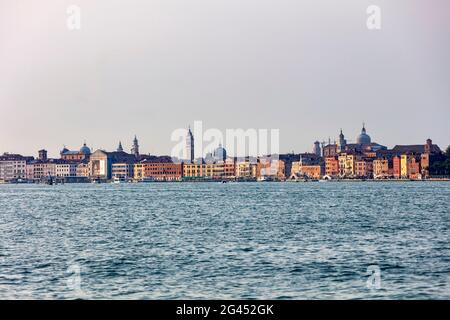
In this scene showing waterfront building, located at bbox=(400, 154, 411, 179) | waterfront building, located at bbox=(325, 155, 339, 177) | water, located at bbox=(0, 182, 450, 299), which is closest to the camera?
water, located at bbox=(0, 182, 450, 299)

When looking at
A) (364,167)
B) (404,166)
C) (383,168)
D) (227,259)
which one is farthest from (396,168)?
(227,259)

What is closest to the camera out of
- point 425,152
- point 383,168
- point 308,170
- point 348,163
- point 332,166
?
point 383,168

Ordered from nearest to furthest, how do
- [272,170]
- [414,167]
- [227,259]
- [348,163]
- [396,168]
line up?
[227,259]
[414,167]
[396,168]
[348,163]
[272,170]

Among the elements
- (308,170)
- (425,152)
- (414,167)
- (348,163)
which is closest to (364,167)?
(348,163)

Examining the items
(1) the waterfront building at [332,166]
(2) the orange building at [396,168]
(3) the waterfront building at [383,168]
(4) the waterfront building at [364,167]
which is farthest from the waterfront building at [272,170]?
(2) the orange building at [396,168]

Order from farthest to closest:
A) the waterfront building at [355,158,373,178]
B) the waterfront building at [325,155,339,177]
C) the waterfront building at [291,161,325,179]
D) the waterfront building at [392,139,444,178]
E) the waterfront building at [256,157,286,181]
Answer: the waterfront building at [256,157,286,181], the waterfront building at [291,161,325,179], the waterfront building at [325,155,339,177], the waterfront building at [355,158,373,178], the waterfront building at [392,139,444,178]

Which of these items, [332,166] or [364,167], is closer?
[364,167]

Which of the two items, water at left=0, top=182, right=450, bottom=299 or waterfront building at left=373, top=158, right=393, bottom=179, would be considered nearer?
water at left=0, top=182, right=450, bottom=299

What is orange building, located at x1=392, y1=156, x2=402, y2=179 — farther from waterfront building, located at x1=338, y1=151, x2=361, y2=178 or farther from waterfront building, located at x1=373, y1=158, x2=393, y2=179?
waterfront building, located at x1=338, y1=151, x2=361, y2=178

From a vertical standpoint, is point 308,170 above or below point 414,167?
below

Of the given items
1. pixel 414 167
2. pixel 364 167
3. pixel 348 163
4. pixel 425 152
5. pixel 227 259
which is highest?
pixel 425 152

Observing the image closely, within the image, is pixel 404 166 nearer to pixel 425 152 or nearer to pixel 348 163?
pixel 425 152

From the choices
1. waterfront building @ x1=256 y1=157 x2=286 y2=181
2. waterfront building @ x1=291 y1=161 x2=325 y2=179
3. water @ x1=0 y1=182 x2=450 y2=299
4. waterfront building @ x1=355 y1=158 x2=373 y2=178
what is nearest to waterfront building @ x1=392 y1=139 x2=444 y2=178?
waterfront building @ x1=355 y1=158 x2=373 y2=178
